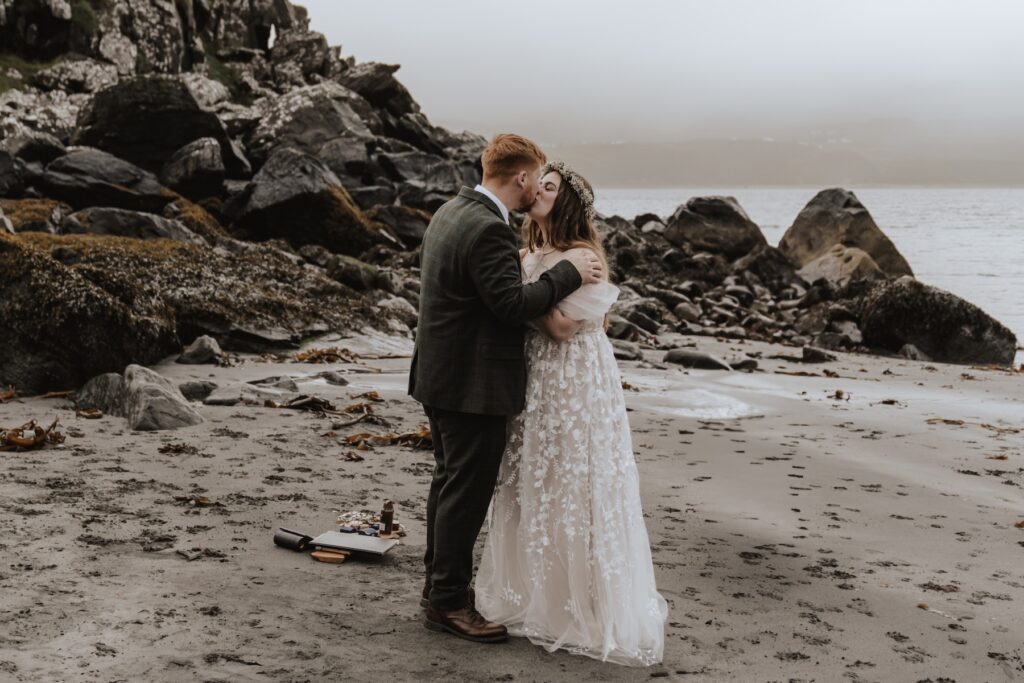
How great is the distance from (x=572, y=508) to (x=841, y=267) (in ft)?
82.5

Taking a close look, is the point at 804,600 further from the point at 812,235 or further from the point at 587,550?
the point at 812,235

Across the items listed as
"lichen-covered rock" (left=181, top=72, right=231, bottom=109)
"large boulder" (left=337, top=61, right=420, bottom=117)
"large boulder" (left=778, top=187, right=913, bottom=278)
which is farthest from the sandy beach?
"large boulder" (left=337, top=61, right=420, bottom=117)

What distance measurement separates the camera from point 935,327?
17.2 m

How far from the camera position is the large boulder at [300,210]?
68.0ft

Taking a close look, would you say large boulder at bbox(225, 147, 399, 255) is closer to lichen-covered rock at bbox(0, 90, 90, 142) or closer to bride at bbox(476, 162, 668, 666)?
lichen-covered rock at bbox(0, 90, 90, 142)

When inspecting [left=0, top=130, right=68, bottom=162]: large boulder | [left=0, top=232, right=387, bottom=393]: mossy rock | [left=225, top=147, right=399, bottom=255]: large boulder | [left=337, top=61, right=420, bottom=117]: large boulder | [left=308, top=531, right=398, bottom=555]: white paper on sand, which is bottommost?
[left=308, top=531, right=398, bottom=555]: white paper on sand

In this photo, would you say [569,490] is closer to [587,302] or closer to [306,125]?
[587,302]

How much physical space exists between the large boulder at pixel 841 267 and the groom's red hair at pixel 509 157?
22965mm

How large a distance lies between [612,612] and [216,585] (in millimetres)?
1868

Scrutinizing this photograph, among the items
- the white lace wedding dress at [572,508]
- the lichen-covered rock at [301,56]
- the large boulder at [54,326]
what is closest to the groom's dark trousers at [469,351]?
the white lace wedding dress at [572,508]

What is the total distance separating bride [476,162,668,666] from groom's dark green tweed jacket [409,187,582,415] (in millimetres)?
171

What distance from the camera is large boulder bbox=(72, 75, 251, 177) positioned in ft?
83.6

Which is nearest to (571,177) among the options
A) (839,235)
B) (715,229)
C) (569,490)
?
(569,490)

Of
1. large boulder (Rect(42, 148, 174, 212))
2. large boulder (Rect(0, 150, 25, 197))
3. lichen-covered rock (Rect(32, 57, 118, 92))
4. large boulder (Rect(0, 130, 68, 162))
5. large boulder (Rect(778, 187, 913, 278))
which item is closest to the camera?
large boulder (Rect(0, 150, 25, 197))
